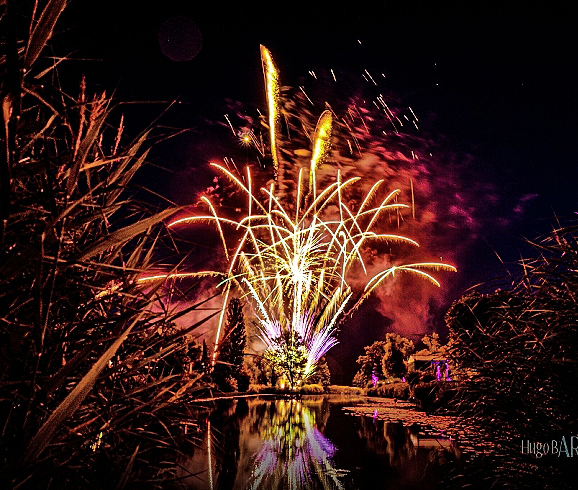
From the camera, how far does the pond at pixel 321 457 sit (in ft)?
15.0

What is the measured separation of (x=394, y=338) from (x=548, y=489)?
33.0m

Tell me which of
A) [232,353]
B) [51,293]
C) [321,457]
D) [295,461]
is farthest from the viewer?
[321,457]

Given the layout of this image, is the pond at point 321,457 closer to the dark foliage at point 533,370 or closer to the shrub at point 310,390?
the dark foliage at point 533,370

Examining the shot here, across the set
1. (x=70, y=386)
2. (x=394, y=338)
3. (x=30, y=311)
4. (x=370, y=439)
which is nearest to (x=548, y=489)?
(x=70, y=386)

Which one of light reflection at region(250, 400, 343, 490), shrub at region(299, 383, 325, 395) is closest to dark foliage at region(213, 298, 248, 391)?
light reflection at region(250, 400, 343, 490)

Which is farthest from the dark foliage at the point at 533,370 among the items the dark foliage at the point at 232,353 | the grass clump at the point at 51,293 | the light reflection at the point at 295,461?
the light reflection at the point at 295,461

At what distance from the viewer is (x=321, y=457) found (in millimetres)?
5934

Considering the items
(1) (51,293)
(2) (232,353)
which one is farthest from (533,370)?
(1) (51,293)

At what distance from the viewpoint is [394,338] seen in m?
34.2

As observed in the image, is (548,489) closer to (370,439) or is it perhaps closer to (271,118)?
(370,439)

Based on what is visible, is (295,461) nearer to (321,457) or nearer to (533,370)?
(321,457)

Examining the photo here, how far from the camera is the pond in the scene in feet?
15.0

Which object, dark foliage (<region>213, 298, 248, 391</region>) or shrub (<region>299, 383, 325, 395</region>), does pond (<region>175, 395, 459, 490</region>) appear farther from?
shrub (<region>299, 383, 325, 395</region>)

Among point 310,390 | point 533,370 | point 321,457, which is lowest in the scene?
point 310,390
